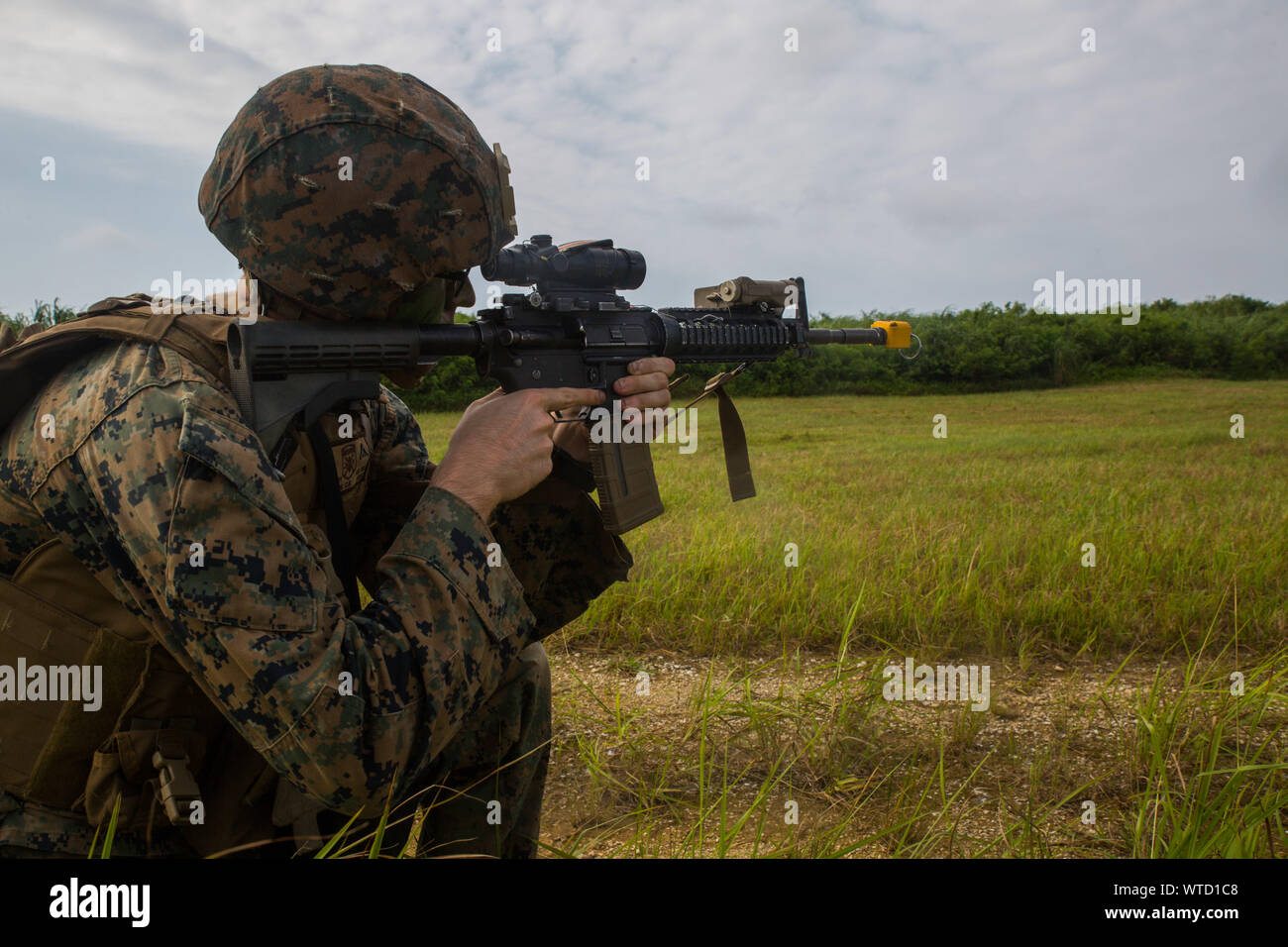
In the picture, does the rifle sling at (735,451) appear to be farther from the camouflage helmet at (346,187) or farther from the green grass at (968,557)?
the camouflage helmet at (346,187)

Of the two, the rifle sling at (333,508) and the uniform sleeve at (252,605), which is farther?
the rifle sling at (333,508)

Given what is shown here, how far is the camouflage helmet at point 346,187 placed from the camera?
1783 mm

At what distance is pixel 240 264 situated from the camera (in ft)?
6.35

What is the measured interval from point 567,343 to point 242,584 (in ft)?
3.93

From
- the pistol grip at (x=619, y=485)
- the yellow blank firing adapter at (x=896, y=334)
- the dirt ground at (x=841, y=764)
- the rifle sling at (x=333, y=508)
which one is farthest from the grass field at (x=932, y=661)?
the yellow blank firing adapter at (x=896, y=334)

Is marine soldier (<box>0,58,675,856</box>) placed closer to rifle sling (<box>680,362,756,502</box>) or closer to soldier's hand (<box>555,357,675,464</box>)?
soldier's hand (<box>555,357,675,464</box>)

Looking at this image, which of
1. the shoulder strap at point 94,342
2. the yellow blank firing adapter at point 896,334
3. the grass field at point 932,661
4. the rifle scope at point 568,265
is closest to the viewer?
the shoulder strap at point 94,342

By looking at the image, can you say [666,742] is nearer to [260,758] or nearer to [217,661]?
[260,758]

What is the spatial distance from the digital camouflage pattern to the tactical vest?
4 cm

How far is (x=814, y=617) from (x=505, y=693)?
7.95 feet

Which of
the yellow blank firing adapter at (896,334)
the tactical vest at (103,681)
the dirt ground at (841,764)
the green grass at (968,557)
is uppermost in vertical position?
the yellow blank firing adapter at (896,334)

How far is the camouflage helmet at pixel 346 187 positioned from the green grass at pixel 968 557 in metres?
2.50
